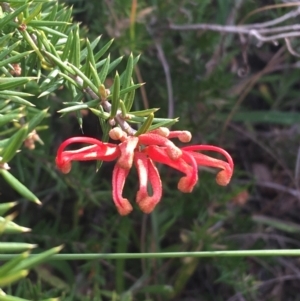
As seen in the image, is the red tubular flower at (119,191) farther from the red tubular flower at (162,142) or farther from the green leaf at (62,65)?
the green leaf at (62,65)

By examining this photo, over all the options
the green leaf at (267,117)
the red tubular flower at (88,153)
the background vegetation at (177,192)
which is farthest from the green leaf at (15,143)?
the green leaf at (267,117)

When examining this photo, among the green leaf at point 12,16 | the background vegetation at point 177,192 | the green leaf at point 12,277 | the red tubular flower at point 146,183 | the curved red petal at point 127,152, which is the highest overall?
the green leaf at point 12,16

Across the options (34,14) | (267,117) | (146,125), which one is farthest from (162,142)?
(267,117)

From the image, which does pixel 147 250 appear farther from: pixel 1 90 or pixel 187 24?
pixel 1 90

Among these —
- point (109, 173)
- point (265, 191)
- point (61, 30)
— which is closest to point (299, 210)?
point (265, 191)

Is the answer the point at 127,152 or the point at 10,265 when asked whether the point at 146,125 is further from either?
the point at 10,265

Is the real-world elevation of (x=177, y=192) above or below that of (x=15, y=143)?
below
